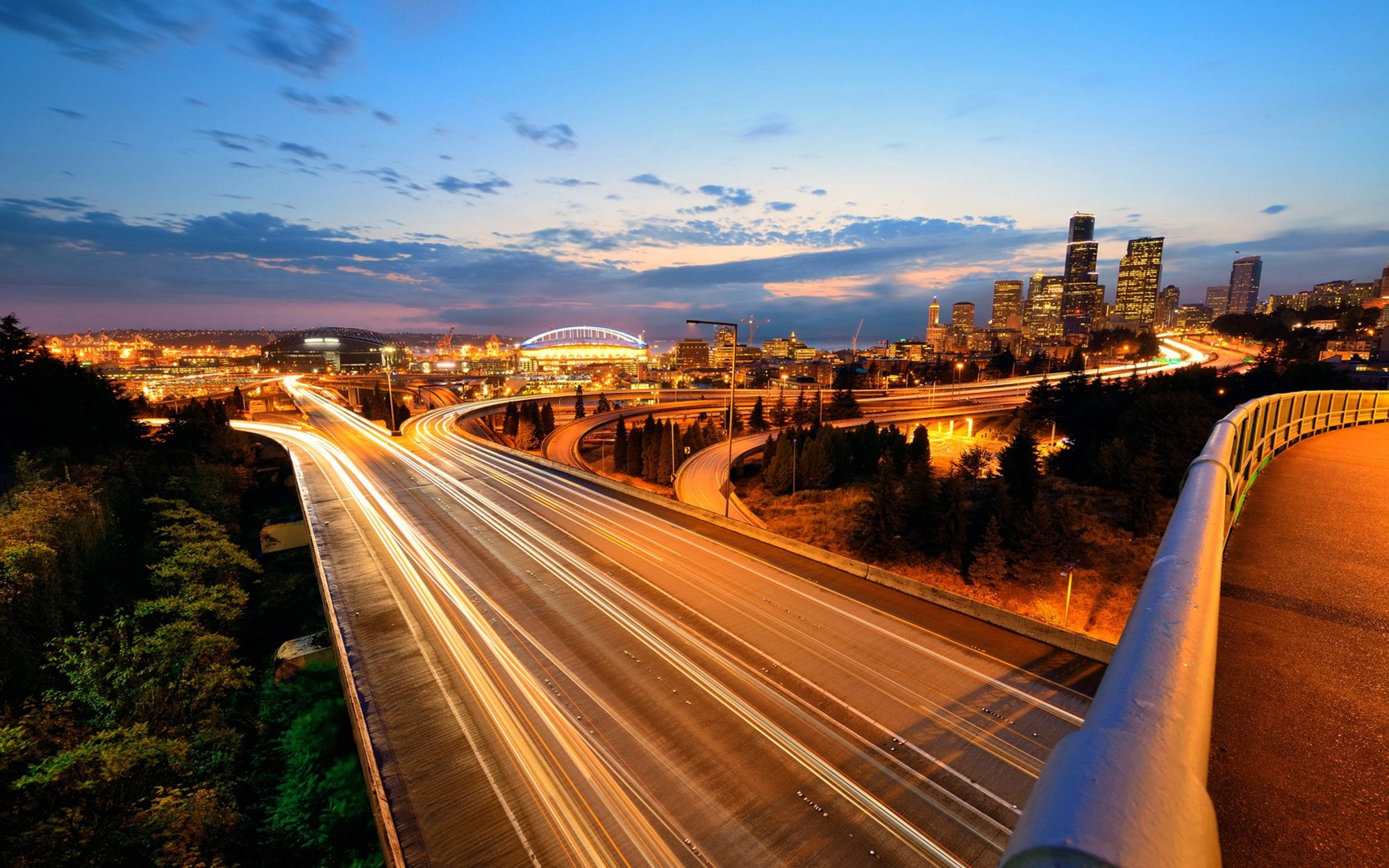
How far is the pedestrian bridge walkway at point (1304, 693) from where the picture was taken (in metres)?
3.45

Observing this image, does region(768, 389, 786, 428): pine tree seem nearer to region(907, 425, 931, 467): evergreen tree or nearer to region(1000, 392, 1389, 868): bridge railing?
region(907, 425, 931, 467): evergreen tree

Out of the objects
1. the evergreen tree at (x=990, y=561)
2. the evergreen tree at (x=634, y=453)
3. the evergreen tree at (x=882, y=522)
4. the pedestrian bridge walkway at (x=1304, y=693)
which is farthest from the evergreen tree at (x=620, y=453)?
the pedestrian bridge walkway at (x=1304, y=693)

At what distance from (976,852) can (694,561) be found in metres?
12.3

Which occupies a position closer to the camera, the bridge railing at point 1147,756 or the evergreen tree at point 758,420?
the bridge railing at point 1147,756

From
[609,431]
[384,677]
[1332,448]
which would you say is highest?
[1332,448]

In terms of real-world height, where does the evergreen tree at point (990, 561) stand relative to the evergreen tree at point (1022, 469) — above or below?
below

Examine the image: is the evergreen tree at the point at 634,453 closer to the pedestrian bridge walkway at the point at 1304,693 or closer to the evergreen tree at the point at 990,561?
the evergreen tree at the point at 990,561

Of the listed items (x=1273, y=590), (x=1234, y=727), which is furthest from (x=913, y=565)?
(x=1234, y=727)

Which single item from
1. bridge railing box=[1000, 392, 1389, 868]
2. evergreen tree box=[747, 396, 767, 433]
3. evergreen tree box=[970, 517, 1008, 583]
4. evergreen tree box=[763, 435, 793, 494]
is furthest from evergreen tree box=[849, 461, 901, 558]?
evergreen tree box=[747, 396, 767, 433]

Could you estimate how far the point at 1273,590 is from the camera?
6387mm

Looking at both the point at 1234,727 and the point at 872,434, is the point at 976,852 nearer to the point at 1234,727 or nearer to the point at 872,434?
the point at 1234,727

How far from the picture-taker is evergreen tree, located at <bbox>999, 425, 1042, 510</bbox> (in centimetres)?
3647

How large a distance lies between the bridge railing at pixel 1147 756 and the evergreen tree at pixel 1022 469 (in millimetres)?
36983

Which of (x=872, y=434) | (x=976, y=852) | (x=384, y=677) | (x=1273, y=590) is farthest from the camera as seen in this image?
(x=872, y=434)
